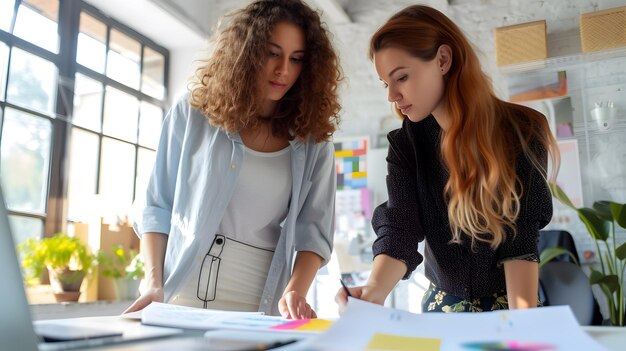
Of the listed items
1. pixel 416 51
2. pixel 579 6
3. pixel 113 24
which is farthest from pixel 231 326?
pixel 579 6

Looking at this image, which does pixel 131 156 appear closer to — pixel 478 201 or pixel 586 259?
pixel 586 259

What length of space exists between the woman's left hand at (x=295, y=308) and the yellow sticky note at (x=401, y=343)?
39cm

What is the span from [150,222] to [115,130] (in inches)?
116

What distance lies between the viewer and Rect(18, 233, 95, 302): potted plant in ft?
9.75

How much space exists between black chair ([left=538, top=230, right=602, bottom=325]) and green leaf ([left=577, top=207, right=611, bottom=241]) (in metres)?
0.21

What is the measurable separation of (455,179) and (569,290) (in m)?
2.44

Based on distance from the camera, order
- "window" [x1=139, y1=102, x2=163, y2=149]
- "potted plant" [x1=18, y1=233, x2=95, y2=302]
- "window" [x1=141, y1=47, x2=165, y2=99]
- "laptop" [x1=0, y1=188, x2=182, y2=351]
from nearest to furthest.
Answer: "laptop" [x1=0, y1=188, x2=182, y2=351] → "potted plant" [x1=18, y1=233, x2=95, y2=302] → "window" [x1=139, y1=102, x2=163, y2=149] → "window" [x1=141, y1=47, x2=165, y2=99]

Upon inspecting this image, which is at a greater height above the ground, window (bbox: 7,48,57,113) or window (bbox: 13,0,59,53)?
window (bbox: 13,0,59,53)

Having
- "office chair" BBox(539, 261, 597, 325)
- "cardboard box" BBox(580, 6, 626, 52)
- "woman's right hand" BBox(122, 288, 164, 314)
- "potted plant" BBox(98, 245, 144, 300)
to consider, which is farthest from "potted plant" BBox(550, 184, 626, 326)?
"woman's right hand" BBox(122, 288, 164, 314)

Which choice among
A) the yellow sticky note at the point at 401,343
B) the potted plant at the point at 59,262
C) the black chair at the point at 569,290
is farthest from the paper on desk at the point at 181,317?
the black chair at the point at 569,290

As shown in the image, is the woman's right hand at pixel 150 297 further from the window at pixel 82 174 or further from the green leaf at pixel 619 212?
the green leaf at pixel 619 212

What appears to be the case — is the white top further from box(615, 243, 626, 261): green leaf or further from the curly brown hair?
box(615, 243, 626, 261): green leaf

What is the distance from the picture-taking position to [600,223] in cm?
329

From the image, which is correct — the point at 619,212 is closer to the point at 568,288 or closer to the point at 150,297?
the point at 568,288
